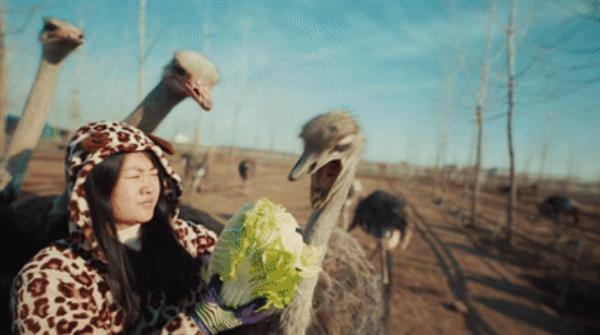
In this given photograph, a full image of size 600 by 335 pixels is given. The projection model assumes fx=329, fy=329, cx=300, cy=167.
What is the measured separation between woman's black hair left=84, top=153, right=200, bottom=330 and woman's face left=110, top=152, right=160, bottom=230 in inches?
1.0

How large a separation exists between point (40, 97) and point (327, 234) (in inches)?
111

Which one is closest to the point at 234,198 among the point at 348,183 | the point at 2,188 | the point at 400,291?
the point at 400,291

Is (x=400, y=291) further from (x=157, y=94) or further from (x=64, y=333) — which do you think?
(x=64, y=333)

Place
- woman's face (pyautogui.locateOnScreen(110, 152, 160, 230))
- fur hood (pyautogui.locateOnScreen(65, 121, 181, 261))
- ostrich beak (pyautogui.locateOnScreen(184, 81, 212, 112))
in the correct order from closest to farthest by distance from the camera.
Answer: fur hood (pyautogui.locateOnScreen(65, 121, 181, 261)) < woman's face (pyautogui.locateOnScreen(110, 152, 160, 230)) < ostrich beak (pyautogui.locateOnScreen(184, 81, 212, 112))

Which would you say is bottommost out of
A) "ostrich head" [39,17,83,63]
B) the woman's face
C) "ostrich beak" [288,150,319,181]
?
the woman's face

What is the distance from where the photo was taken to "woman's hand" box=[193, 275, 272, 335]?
1.07 metres

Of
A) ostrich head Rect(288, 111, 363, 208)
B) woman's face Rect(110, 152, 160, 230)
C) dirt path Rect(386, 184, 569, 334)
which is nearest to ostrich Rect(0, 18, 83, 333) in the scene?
woman's face Rect(110, 152, 160, 230)

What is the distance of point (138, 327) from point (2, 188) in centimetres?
226

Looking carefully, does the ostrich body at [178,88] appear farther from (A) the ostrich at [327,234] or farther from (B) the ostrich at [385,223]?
(B) the ostrich at [385,223]

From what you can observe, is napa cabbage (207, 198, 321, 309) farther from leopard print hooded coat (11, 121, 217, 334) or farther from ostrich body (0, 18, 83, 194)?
ostrich body (0, 18, 83, 194)

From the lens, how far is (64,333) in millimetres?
1075

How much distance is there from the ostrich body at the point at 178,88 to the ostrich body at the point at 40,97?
846 millimetres

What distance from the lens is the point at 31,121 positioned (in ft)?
9.38

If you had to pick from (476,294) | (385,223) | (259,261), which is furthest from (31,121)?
(476,294)
